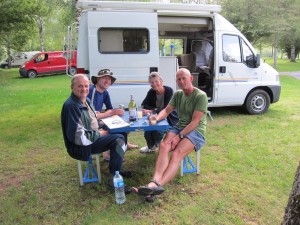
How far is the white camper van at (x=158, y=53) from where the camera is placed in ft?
19.1

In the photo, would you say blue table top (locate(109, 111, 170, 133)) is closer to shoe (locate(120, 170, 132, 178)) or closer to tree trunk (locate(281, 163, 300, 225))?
shoe (locate(120, 170, 132, 178))

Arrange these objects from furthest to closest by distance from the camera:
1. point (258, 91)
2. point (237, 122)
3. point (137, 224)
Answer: point (258, 91) < point (237, 122) < point (137, 224)

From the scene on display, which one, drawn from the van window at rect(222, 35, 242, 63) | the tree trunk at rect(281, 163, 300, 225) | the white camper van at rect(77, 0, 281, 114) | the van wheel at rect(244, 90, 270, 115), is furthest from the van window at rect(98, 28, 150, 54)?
the tree trunk at rect(281, 163, 300, 225)

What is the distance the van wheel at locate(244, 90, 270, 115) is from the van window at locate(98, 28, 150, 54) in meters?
2.81

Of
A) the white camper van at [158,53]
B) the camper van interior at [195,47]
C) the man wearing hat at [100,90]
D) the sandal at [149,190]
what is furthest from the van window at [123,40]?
the sandal at [149,190]

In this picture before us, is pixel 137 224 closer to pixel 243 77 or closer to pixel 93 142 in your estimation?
pixel 93 142

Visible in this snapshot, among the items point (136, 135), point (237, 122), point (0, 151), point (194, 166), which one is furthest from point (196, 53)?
point (0, 151)

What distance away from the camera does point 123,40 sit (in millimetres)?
6008

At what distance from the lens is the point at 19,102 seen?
1007 cm

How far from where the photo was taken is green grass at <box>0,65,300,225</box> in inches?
125

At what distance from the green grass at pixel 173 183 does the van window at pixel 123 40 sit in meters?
1.73

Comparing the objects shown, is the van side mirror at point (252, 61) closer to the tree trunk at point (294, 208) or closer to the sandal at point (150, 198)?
the sandal at point (150, 198)

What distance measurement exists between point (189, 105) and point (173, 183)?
1.00 meters

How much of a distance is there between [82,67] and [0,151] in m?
2.10
